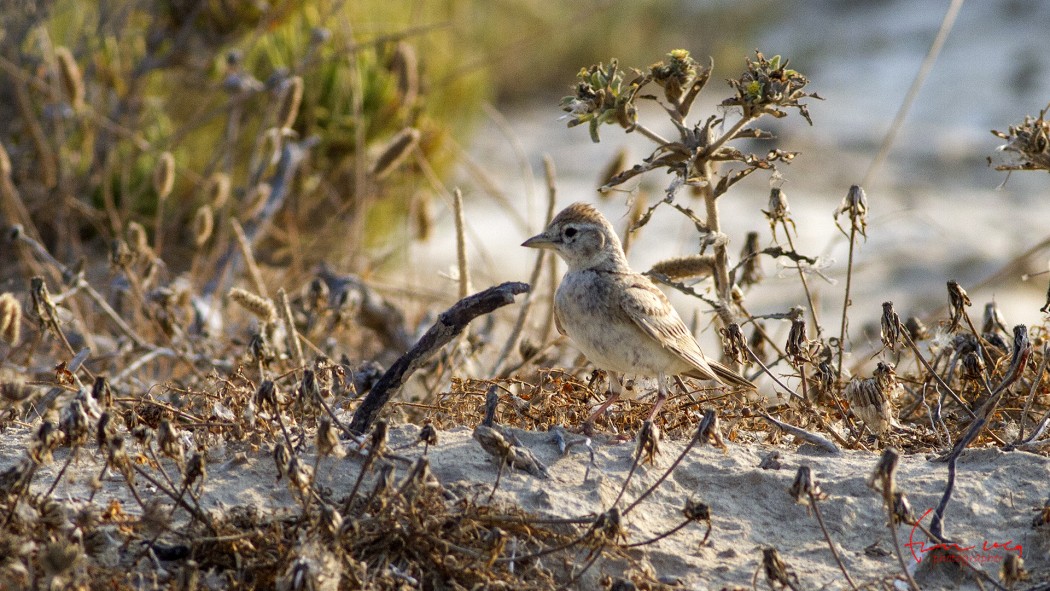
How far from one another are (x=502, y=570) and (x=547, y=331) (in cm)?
237

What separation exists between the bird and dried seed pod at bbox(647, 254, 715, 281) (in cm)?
7

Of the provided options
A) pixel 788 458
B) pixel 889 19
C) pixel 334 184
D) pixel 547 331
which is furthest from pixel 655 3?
pixel 788 458

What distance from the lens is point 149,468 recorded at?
2.75 m

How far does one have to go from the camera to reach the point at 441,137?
6.76 metres

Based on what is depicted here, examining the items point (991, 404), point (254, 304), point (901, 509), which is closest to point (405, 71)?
point (254, 304)

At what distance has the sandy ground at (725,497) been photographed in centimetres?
255

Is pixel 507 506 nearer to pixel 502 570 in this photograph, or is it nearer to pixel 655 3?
pixel 502 570

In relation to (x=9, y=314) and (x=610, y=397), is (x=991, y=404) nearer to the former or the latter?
(x=610, y=397)

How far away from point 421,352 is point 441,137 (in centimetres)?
406

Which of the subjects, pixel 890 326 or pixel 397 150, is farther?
pixel 397 150

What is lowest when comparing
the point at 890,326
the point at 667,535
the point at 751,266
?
the point at 667,535

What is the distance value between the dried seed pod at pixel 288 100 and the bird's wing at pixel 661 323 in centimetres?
200

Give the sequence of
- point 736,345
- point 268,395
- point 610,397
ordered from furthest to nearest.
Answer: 1. point 610,397
2. point 736,345
3. point 268,395

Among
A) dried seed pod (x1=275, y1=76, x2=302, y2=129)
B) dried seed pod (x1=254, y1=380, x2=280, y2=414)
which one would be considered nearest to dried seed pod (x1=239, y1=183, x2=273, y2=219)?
dried seed pod (x1=275, y1=76, x2=302, y2=129)
